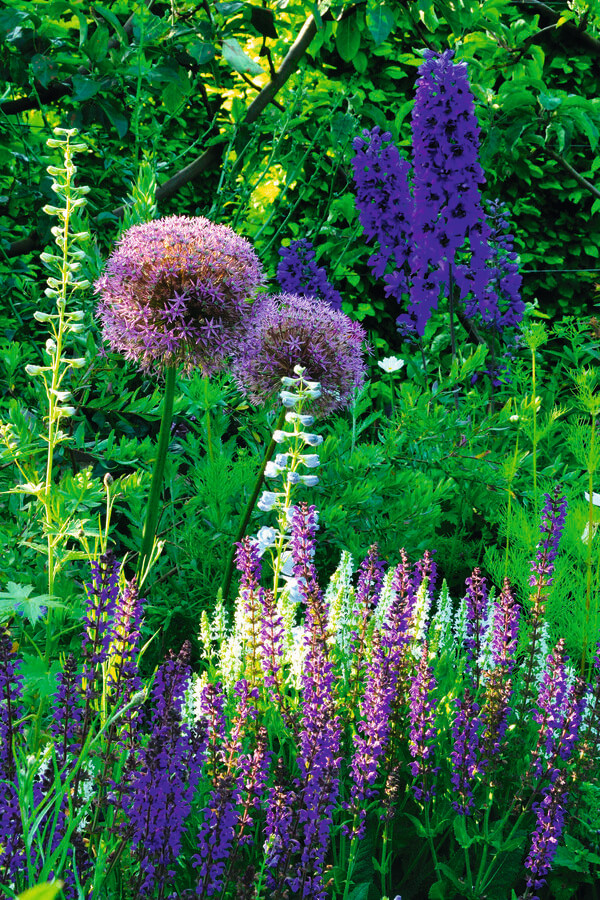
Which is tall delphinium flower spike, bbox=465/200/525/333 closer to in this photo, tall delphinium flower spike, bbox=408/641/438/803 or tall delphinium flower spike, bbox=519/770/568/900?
tall delphinium flower spike, bbox=408/641/438/803

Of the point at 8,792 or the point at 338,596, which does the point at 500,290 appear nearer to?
the point at 338,596

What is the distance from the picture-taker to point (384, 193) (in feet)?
14.1

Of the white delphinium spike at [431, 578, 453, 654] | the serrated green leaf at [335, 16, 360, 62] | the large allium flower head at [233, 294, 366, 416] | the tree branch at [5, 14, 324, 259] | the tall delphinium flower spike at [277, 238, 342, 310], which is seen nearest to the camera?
the white delphinium spike at [431, 578, 453, 654]

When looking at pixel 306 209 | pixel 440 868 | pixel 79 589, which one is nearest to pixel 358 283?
pixel 306 209

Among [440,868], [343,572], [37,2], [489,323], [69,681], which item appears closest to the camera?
[69,681]

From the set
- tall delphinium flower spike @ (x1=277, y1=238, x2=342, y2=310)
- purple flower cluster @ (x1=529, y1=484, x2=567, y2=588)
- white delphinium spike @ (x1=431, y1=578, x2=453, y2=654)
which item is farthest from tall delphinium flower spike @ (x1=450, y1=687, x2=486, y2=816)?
tall delphinium flower spike @ (x1=277, y1=238, x2=342, y2=310)

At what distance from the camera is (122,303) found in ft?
7.38

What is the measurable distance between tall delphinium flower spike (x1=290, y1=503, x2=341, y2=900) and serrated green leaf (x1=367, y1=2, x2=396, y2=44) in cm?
246

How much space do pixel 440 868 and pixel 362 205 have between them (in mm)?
3379

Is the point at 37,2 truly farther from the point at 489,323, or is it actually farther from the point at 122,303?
the point at 489,323

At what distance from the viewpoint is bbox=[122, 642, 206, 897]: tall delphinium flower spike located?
132 cm

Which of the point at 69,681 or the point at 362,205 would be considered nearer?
the point at 69,681

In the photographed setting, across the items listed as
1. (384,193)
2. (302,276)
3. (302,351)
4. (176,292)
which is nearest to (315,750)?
(176,292)

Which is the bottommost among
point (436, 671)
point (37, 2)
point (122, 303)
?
point (436, 671)
